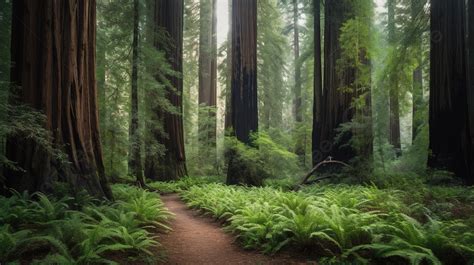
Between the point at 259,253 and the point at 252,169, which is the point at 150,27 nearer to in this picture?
the point at 252,169

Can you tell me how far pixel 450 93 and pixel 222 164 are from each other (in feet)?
33.3

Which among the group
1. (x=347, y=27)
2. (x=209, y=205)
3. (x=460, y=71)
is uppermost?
(x=347, y=27)

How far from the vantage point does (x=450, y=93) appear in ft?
26.8

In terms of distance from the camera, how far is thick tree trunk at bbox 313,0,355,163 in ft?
33.9

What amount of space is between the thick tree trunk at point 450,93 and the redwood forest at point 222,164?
0.03 metres

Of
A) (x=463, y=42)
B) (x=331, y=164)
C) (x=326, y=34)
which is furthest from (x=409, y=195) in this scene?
(x=326, y=34)

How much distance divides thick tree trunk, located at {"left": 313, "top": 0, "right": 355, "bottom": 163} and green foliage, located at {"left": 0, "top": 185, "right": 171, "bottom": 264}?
6734 millimetres

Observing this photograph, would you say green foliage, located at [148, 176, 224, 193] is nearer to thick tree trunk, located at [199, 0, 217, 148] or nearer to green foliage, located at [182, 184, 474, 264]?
green foliage, located at [182, 184, 474, 264]

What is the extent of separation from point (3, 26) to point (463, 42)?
37.7 ft

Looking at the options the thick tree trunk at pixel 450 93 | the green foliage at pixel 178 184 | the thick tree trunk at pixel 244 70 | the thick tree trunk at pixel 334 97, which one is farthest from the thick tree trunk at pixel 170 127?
the thick tree trunk at pixel 450 93

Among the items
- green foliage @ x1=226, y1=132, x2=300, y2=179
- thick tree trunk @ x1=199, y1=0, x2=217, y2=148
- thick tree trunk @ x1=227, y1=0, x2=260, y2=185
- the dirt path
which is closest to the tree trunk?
green foliage @ x1=226, y1=132, x2=300, y2=179

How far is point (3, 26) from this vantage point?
7.22m

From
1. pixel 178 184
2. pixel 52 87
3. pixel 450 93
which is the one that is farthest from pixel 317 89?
pixel 52 87

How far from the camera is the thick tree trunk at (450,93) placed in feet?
25.8
